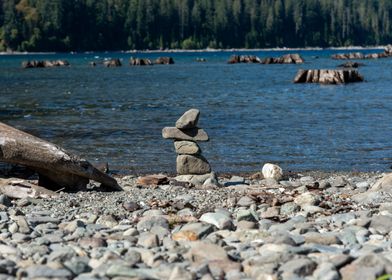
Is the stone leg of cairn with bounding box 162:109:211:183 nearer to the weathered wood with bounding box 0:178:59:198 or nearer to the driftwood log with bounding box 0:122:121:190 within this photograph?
the driftwood log with bounding box 0:122:121:190

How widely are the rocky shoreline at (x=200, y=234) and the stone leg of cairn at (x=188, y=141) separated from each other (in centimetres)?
241

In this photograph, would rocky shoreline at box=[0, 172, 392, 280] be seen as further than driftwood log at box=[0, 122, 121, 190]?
No

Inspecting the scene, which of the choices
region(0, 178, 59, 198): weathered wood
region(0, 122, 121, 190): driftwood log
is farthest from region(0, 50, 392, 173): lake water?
region(0, 178, 59, 198): weathered wood

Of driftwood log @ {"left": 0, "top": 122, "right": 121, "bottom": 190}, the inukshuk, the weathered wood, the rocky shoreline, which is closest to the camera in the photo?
the rocky shoreline

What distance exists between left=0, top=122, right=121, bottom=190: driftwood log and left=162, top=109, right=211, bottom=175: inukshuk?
307cm

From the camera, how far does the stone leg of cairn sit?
17672 millimetres

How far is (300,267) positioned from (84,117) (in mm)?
27377

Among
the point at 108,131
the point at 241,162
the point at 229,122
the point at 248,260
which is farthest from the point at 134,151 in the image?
the point at 248,260

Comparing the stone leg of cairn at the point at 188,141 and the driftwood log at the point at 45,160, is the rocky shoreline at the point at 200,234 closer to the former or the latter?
the driftwood log at the point at 45,160

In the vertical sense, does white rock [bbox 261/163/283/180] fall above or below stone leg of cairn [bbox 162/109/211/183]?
below

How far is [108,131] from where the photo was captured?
29.1 metres

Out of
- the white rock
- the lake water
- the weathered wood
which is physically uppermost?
the weathered wood

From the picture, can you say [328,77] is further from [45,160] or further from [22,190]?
[22,190]

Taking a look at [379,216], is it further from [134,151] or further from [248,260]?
[134,151]
